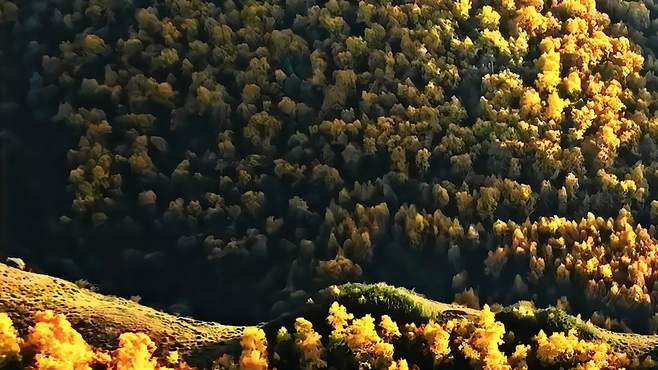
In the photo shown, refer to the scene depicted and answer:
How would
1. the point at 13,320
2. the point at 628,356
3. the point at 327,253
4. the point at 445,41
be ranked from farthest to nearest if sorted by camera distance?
the point at 445,41
the point at 327,253
the point at 628,356
the point at 13,320

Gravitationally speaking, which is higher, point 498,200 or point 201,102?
point 498,200

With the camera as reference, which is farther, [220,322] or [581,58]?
[581,58]

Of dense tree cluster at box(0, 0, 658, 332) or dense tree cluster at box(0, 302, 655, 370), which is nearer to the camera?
dense tree cluster at box(0, 302, 655, 370)

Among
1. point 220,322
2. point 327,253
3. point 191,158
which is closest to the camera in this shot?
point 220,322

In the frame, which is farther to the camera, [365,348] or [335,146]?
[335,146]

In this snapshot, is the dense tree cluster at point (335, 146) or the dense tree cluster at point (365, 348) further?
the dense tree cluster at point (335, 146)

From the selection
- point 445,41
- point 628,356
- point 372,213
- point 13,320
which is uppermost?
point 445,41

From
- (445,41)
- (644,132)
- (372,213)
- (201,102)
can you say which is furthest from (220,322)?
(644,132)

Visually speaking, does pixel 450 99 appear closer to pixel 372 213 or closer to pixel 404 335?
pixel 372 213
